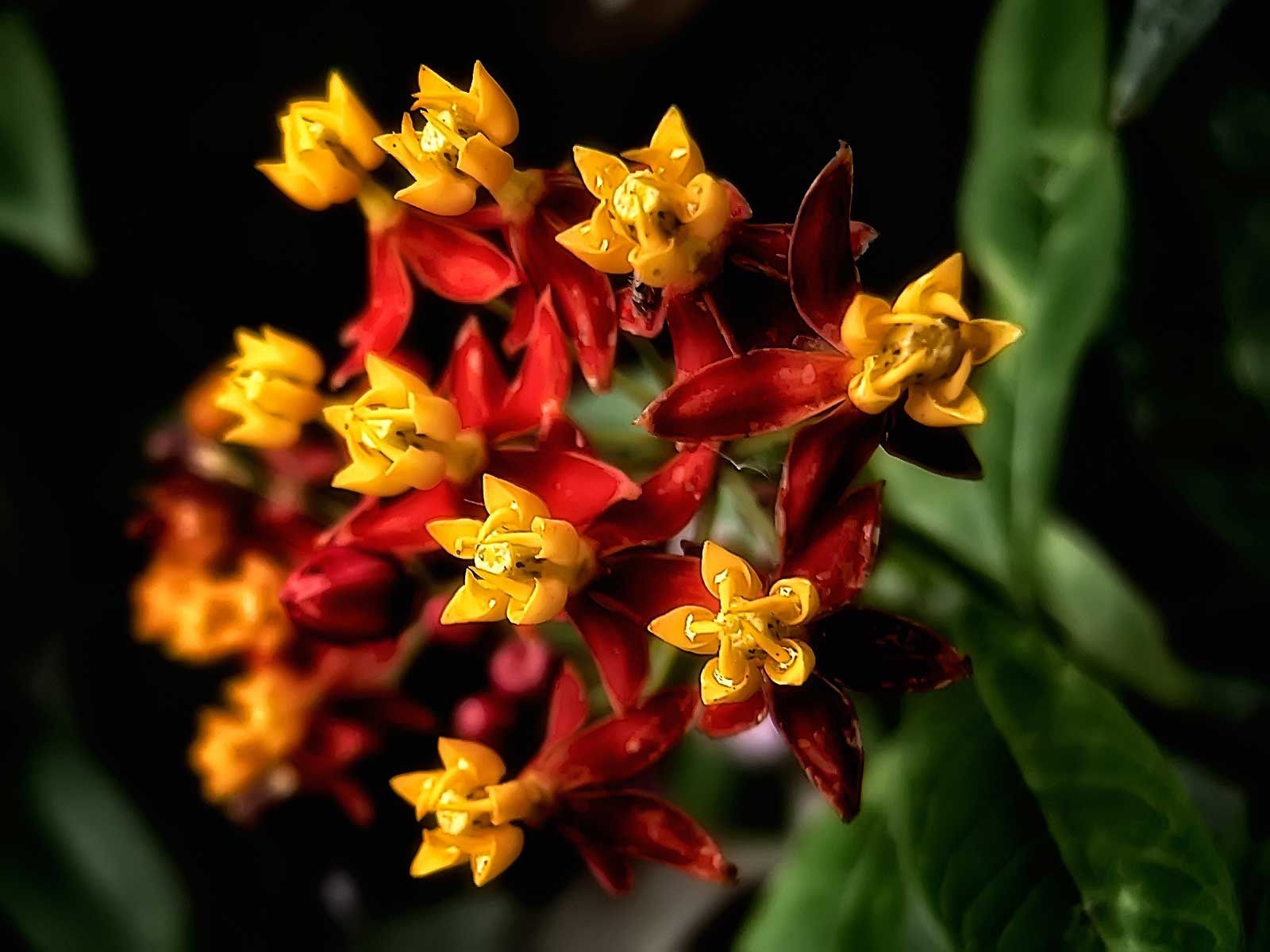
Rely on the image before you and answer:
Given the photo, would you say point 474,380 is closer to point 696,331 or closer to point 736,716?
point 696,331

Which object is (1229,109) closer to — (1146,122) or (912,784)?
(1146,122)

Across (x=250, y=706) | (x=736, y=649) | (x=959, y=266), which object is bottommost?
(x=250, y=706)

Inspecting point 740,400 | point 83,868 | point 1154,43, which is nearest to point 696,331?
point 740,400

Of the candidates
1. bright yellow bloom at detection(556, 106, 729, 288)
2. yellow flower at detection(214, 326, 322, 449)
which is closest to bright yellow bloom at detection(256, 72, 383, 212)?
yellow flower at detection(214, 326, 322, 449)

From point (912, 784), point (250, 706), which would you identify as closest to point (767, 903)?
point (912, 784)

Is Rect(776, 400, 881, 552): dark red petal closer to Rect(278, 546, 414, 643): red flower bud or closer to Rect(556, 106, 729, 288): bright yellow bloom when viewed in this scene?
Rect(556, 106, 729, 288): bright yellow bloom

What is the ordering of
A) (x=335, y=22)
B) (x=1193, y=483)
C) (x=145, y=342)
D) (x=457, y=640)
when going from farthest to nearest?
(x=145, y=342)
(x=335, y=22)
(x=1193, y=483)
(x=457, y=640)

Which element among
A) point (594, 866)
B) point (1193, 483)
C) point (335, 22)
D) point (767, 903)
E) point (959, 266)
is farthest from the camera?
point (335, 22)
